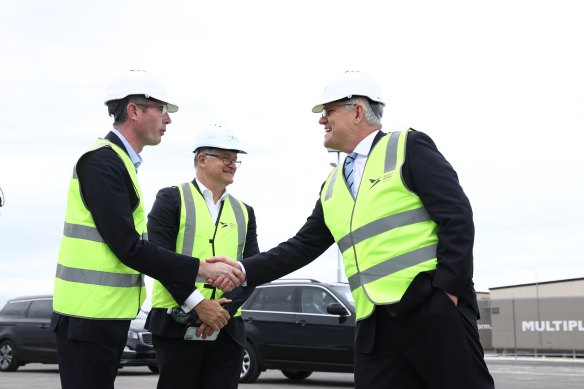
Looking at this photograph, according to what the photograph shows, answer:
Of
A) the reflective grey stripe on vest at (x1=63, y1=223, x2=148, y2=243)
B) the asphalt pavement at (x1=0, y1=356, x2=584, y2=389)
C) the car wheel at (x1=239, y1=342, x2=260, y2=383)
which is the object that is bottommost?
the asphalt pavement at (x1=0, y1=356, x2=584, y2=389)

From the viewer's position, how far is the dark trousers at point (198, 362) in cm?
497

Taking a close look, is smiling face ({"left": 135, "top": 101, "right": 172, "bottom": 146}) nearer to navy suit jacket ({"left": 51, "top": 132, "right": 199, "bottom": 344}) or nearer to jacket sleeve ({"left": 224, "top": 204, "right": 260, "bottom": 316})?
navy suit jacket ({"left": 51, "top": 132, "right": 199, "bottom": 344})

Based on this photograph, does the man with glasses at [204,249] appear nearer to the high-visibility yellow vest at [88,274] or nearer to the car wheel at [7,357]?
the high-visibility yellow vest at [88,274]

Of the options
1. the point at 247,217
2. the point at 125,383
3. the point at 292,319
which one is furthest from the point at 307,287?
the point at 247,217

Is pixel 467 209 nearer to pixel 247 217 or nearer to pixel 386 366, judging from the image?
pixel 386 366

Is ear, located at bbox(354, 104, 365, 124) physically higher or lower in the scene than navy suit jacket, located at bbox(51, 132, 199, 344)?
higher

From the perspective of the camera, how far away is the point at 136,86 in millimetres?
4562

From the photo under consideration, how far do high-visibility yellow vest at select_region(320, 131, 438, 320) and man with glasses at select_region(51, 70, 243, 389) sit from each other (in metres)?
0.99

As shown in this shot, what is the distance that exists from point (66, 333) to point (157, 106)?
1.28 metres

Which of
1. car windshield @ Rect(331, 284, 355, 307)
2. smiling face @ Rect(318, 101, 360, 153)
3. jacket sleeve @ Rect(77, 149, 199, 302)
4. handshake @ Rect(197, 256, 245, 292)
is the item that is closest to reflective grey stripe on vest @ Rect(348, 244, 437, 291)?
smiling face @ Rect(318, 101, 360, 153)

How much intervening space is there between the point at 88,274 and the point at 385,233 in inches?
52.8

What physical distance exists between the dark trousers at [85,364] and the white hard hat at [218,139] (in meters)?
1.88

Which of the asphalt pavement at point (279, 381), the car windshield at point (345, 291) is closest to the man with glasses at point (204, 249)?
the car windshield at point (345, 291)

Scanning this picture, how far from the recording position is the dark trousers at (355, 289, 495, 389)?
12.0 ft
